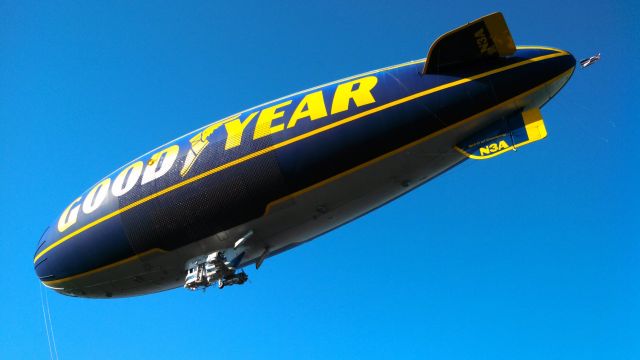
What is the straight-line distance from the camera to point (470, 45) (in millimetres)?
19703

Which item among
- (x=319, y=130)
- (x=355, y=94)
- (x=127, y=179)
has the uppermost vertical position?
(x=127, y=179)

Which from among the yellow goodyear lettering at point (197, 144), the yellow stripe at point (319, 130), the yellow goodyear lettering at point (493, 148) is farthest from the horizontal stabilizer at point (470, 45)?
the yellow goodyear lettering at point (197, 144)

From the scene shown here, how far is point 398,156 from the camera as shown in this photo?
1980 cm

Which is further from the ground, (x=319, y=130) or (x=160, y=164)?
(x=160, y=164)

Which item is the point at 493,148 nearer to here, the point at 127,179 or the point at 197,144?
the point at 197,144

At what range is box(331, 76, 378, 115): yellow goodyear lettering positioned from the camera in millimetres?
20203

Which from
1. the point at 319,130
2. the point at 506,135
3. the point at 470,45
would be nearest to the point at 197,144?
the point at 319,130

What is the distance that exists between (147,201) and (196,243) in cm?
254

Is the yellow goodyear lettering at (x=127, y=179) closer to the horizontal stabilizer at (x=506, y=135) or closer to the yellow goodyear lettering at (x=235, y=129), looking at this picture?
the yellow goodyear lettering at (x=235, y=129)

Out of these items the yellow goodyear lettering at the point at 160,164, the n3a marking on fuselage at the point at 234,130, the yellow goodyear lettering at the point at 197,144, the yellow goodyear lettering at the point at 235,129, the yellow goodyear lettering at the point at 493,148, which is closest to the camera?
the yellow goodyear lettering at the point at 493,148

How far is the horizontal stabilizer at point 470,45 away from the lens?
760 inches

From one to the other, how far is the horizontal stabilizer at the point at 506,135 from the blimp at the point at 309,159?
0.04 metres

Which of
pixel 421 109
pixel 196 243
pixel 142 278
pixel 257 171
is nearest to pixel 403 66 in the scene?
pixel 421 109

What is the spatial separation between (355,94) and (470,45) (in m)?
4.34
